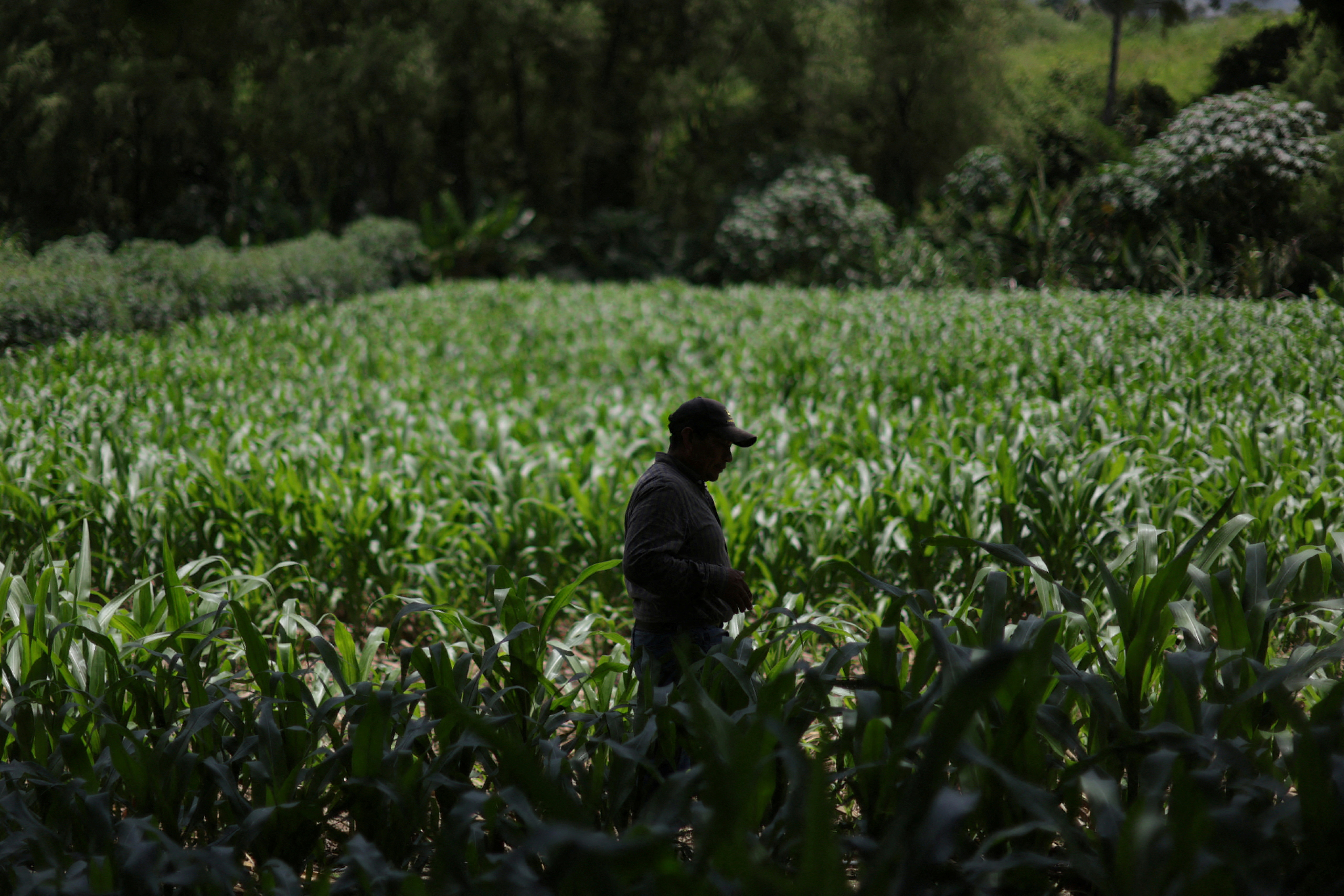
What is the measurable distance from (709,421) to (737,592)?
0.50m

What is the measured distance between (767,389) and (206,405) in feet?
15.2

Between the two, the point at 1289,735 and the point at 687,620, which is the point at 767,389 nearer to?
the point at 687,620

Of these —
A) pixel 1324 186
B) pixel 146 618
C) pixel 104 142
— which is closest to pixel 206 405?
pixel 146 618

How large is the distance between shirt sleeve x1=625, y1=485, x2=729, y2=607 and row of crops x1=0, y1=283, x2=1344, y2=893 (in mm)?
200

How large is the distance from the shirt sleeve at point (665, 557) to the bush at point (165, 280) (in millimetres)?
10545

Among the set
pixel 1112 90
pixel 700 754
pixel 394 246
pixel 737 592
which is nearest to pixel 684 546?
pixel 737 592

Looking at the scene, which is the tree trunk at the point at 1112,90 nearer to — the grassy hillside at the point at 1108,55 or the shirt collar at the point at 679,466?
the grassy hillside at the point at 1108,55

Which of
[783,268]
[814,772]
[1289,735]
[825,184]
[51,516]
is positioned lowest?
[51,516]

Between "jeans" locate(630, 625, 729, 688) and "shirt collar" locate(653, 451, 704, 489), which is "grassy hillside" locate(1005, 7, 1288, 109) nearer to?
"shirt collar" locate(653, 451, 704, 489)

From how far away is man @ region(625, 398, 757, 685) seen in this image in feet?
8.14

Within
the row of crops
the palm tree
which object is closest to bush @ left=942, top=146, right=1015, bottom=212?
the row of crops

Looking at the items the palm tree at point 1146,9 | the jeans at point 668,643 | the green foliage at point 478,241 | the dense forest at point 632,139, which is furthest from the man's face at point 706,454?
the green foliage at point 478,241

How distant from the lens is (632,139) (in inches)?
1182

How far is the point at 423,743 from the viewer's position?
2197mm
